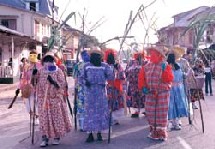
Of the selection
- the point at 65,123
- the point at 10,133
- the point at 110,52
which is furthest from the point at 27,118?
the point at 65,123

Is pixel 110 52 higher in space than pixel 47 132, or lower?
higher

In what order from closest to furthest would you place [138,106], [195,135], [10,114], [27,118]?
[195,135] < [138,106] < [27,118] < [10,114]

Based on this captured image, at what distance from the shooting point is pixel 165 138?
8695mm

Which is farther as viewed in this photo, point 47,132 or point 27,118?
point 27,118

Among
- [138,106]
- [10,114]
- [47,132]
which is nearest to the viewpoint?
[47,132]

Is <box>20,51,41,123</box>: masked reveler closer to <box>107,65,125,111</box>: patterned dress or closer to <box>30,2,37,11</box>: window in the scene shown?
<box>107,65,125,111</box>: patterned dress

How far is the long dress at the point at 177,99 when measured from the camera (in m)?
9.75

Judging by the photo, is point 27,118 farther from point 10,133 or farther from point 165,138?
point 165,138

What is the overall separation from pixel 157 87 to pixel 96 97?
113 cm

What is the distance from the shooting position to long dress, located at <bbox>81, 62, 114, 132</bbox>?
28.3 ft

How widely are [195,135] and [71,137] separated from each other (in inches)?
95.8

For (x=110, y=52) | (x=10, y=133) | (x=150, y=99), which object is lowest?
(x=10, y=133)

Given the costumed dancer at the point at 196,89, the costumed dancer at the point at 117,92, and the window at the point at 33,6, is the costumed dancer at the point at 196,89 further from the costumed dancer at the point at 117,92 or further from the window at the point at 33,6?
the window at the point at 33,6

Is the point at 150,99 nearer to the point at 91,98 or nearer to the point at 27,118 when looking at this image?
the point at 91,98
